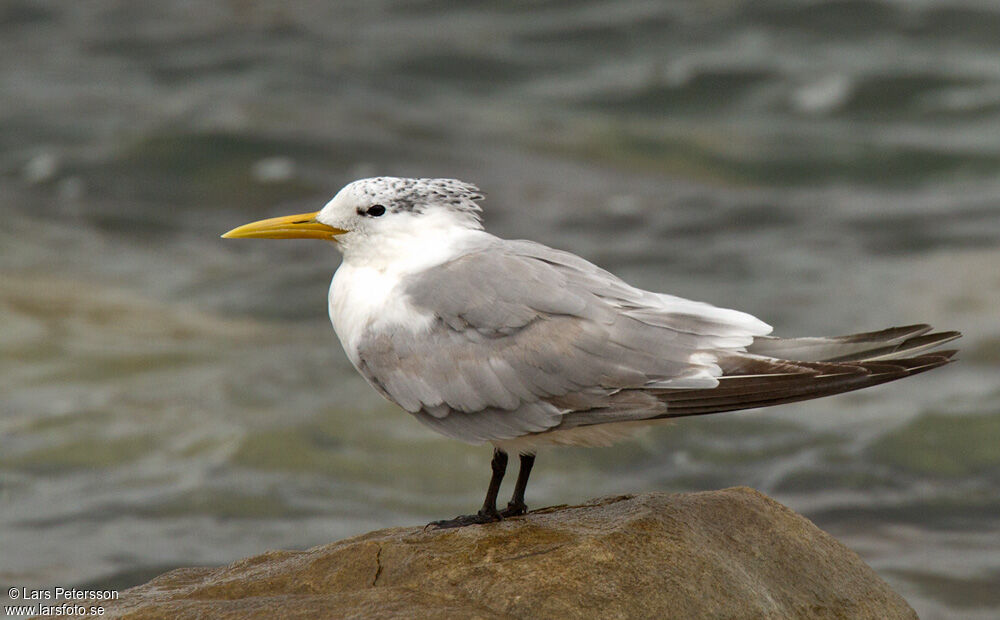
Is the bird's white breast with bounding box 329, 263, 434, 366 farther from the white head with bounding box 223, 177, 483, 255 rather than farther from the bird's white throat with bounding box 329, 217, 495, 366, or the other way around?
the white head with bounding box 223, 177, 483, 255

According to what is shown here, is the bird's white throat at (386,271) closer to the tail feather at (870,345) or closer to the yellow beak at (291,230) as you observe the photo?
the yellow beak at (291,230)

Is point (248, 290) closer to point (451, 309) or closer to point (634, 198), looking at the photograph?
point (634, 198)

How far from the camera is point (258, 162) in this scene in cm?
1698

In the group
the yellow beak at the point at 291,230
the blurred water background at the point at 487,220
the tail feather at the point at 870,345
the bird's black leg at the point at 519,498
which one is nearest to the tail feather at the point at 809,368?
the tail feather at the point at 870,345

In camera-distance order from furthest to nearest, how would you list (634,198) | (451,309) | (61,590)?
(634,198), (61,590), (451,309)

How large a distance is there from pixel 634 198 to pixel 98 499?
8238 mm

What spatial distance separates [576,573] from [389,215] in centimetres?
197

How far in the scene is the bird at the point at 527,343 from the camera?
212 inches

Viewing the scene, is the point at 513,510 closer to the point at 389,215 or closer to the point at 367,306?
the point at 367,306

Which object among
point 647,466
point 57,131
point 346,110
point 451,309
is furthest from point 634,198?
point 451,309

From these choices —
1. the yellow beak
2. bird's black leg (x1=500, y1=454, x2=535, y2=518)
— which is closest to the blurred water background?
the yellow beak

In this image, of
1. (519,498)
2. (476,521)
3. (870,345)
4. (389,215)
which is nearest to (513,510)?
(519,498)

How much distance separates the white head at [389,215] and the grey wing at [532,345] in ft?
0.99

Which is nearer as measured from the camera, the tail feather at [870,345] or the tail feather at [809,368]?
the tail feather at [809,368]
